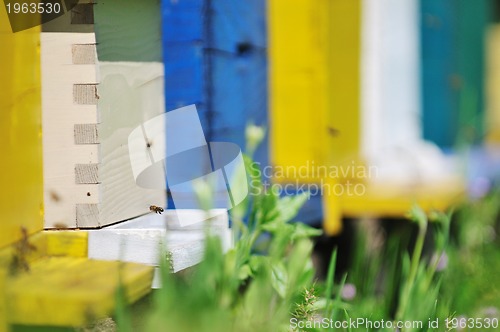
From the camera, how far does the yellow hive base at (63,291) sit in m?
1.35

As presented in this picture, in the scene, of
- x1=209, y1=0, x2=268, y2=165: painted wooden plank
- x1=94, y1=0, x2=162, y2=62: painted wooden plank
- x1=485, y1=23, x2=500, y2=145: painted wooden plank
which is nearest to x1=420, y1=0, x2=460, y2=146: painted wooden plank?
x1=485, y1=23, x2=500, y2=145: painted wooden plank

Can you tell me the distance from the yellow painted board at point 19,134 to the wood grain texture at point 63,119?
1 centimetres

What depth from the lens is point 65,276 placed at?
1399mm

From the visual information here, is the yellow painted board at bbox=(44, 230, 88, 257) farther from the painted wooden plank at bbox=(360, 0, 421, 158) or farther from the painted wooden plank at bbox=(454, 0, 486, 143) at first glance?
the painted wooden plank at bbox=(454, 0, 486, 143)

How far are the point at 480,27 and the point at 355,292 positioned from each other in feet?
8.12

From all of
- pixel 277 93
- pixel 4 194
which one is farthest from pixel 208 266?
pixel 277 93

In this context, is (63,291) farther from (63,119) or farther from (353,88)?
(353,88)

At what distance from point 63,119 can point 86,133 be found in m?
0.05

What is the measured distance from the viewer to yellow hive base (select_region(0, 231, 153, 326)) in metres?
1.35

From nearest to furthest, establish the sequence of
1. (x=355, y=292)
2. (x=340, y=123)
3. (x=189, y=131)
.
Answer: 1. (x=189, y=131)
2. (x=355, y=292)
3. (x=340, y=123)

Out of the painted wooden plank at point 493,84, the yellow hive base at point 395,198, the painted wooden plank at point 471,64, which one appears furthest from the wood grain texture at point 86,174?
the painted wooden plank at point 493,84

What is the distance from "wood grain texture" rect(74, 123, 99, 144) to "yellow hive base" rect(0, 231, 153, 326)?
235mm

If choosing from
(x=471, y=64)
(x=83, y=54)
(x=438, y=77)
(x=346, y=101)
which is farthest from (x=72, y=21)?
(x=471, y=64)

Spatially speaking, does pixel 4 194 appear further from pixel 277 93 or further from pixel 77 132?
pixel 277 93
